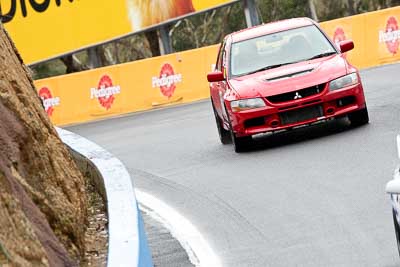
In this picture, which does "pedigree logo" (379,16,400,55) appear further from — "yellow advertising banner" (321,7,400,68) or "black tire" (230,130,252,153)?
"black tire" (230,130,252,153)

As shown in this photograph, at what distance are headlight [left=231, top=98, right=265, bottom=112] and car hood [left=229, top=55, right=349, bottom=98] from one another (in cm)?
6

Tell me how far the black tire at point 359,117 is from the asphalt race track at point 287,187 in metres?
0.14

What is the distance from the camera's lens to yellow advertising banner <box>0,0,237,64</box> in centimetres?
3491

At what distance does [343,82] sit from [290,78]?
674 millimetres

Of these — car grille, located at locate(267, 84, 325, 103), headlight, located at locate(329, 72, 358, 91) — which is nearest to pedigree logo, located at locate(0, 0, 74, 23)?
car grille, located at locate(267, 84, 325, 103)

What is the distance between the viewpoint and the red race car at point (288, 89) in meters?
14.9

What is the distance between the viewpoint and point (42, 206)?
6.29 m

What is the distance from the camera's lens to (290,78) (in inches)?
591

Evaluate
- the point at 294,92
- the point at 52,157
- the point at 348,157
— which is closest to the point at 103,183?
the point at 52,157

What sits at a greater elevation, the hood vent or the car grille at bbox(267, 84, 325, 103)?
the hood vent

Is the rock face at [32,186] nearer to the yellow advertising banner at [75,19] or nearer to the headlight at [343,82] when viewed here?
the headlight at [343,82]

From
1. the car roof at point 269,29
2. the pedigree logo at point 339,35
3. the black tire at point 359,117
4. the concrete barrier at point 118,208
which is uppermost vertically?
the concrete barrier at point 118,208

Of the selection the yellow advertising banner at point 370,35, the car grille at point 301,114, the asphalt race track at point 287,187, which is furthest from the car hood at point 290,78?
the yellow advertising banner at point 370,35

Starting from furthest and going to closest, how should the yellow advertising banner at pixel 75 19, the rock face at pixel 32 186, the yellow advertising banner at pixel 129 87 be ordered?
the yellow advertising banner at pixel 75 19, the yellow advertising banner at pixel 129 87, the rock face at pixel 32 186
